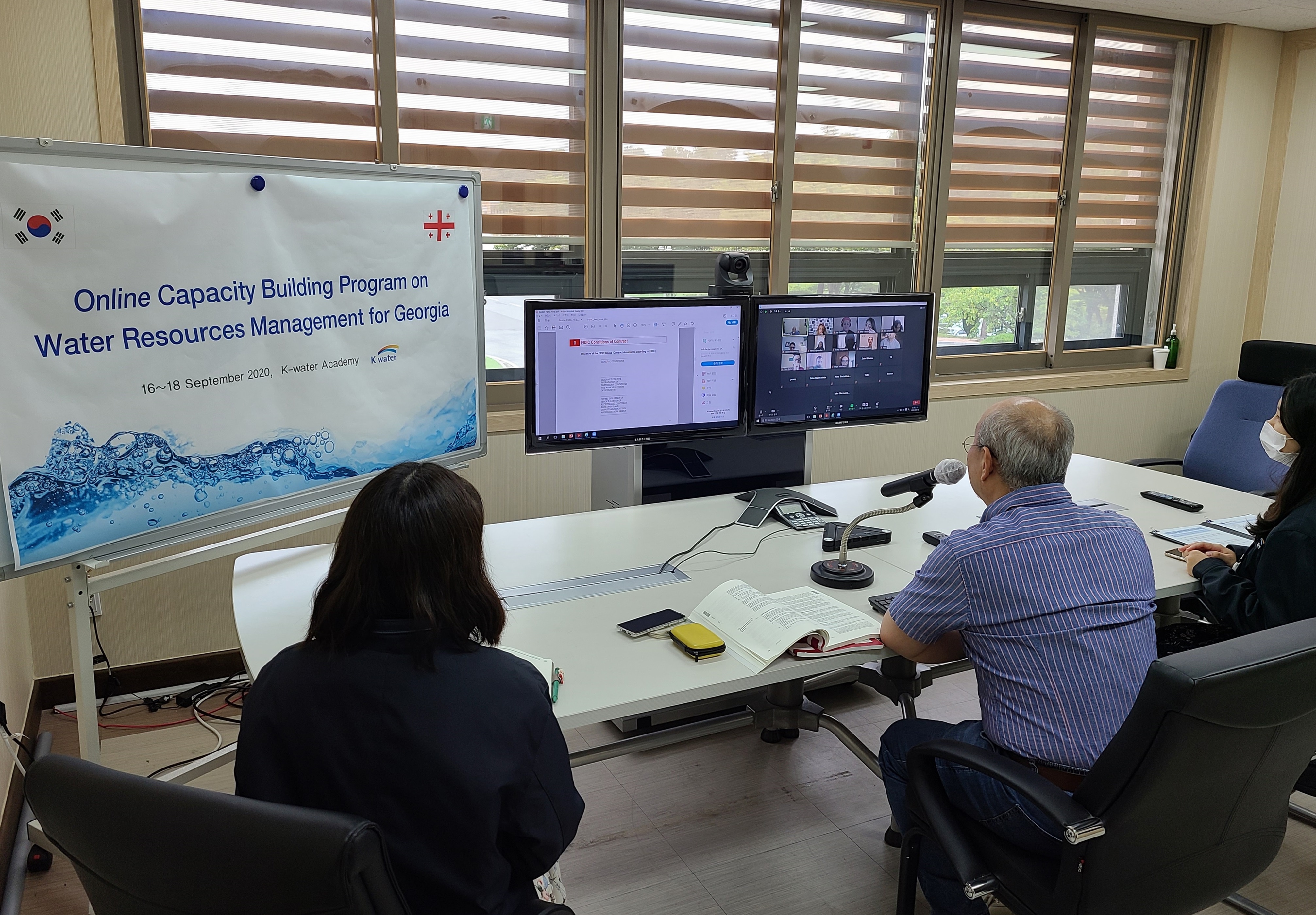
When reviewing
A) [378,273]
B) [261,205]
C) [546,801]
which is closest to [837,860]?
[546,801]

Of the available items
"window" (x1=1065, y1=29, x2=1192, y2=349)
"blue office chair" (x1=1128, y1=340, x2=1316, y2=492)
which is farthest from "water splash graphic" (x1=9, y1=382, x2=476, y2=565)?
"window" (x1=1065, y1=29, x2=1192, y2=349)

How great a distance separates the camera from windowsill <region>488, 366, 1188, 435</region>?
3752mm

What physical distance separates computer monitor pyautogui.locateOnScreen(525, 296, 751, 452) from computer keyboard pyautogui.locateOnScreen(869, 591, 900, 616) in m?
0.82

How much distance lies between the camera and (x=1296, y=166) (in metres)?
4.85

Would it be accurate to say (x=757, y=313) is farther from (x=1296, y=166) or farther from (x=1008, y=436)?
(x=1296, y=166)

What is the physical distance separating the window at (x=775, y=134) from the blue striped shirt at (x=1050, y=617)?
2.34 metres

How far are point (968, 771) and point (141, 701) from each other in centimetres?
267

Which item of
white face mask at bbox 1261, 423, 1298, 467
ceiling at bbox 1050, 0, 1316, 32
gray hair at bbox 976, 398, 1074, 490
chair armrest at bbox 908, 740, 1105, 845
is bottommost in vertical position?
chair armrest at bbox 908, 740, 1105, 845

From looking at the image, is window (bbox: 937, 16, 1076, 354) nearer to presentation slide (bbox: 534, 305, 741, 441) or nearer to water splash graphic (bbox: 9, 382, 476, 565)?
presentation slide (bbox: 534, 305, 741, 441)

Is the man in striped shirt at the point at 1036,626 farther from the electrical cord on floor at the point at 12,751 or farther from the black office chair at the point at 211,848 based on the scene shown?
the electrical cord on floor at the point at 12,751

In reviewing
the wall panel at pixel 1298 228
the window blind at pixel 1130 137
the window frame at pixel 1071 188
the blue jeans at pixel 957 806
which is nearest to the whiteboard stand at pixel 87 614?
the blue jeans at pixel 957 806

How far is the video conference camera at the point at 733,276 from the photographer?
9.44 ft

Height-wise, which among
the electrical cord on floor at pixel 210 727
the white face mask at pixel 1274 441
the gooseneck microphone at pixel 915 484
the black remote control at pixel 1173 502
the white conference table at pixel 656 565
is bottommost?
the electrical cord on floor at pixel 210 727

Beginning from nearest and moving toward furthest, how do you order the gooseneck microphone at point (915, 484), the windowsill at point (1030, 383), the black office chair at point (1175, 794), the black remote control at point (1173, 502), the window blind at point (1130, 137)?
1. the black office chair at point (1175, 794)
2. the gooseneck microphone at point (915, 484)
3. the black remote control at point (1173, 502)
4. the windowsill at point (1030, 383)
5. the window blind at point (1130, 137)
